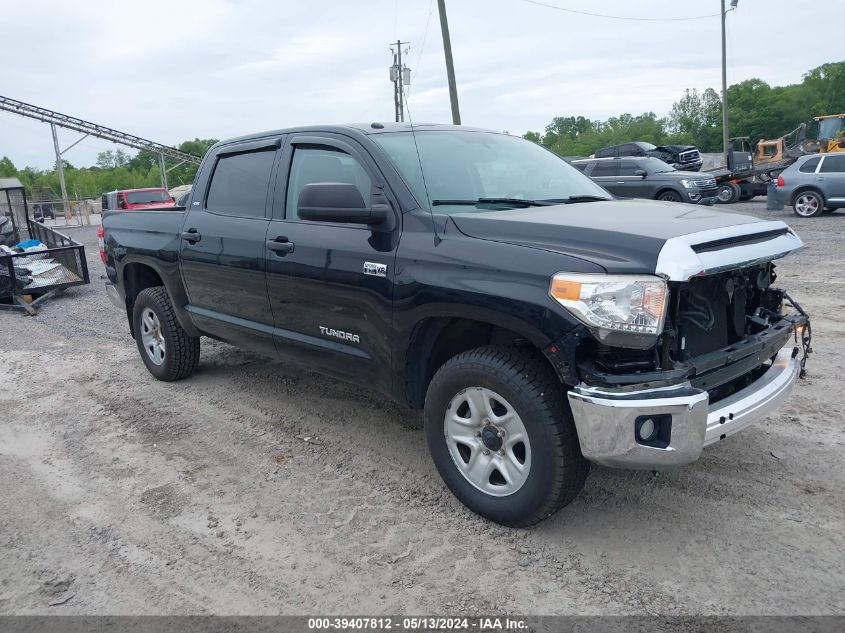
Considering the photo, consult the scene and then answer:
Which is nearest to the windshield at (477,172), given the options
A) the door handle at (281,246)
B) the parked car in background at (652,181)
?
the door handle at (281,246)

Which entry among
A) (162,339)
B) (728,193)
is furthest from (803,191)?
(162,339)

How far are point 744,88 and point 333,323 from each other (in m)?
82.6

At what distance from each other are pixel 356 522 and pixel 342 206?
1611 mm

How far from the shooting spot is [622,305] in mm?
2799

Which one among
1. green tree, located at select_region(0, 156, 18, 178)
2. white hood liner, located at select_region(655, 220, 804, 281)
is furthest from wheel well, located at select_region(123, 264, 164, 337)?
green tree, located at select_region(0, 156, 18, 178)

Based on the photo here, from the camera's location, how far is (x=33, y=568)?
3.18 m

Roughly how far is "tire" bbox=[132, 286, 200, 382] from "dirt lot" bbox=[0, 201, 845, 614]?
18.0 inches

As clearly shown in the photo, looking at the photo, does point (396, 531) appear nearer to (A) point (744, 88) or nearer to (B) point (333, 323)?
(B) point (333, 323)

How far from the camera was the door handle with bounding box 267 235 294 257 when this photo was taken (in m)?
4.19

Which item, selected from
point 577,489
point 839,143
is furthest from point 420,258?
point 839,143

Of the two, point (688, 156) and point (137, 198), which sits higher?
point (137, 198)

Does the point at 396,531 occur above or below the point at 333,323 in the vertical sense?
below

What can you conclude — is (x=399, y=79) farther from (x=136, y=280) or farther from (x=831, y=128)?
(x=831, y=128)

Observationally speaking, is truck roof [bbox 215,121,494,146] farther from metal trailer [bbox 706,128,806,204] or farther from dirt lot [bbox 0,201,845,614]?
metal trailer [bbox 706,128,806,204]
